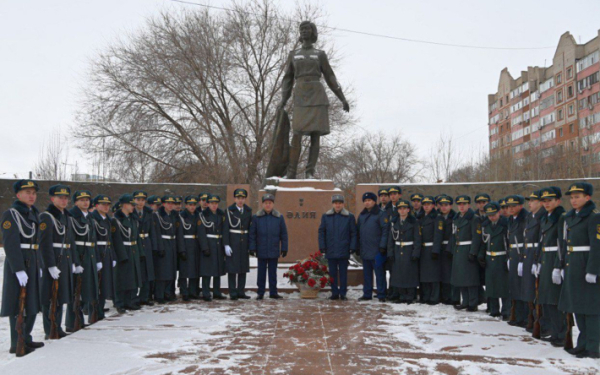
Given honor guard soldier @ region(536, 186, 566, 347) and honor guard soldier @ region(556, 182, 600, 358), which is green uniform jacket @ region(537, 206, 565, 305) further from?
honor guard soldier @ region(556, 182, 600, 358)

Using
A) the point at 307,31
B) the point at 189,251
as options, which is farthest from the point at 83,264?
the point at 307,31

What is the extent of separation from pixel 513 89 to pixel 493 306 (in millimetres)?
55714

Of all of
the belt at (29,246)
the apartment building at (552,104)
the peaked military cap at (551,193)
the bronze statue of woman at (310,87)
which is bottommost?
the belt at (29,246)

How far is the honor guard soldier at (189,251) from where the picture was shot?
802 centimetres

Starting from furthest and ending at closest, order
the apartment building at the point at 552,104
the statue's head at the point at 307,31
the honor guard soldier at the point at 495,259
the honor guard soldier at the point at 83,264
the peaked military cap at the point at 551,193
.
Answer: the apartment building at the point at 552,104 < the statue's head at the point at 307,31 < the honor guard soldier at the point at 495,259 < the honor guard soldier at the point at 83,264 < the peaked military cap at the point at 551,193

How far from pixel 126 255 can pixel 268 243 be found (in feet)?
7.00

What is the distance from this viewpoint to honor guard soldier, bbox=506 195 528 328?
622 cm

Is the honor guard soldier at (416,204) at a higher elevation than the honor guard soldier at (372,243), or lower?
higher

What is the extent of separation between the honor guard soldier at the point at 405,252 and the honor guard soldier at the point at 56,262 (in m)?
4.55

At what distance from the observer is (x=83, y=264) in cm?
616

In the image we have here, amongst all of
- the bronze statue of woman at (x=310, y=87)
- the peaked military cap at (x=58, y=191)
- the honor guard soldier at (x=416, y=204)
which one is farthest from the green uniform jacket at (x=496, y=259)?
the peaked military cap at (x=58, y=191)

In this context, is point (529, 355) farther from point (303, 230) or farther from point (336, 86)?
point (336, 86)

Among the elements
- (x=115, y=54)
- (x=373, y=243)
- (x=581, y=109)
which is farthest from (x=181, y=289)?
(x=581, y=109)

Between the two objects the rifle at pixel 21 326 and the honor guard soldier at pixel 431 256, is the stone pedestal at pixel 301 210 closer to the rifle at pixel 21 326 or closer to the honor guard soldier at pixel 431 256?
the honor guard soldier at pixel 431 256
